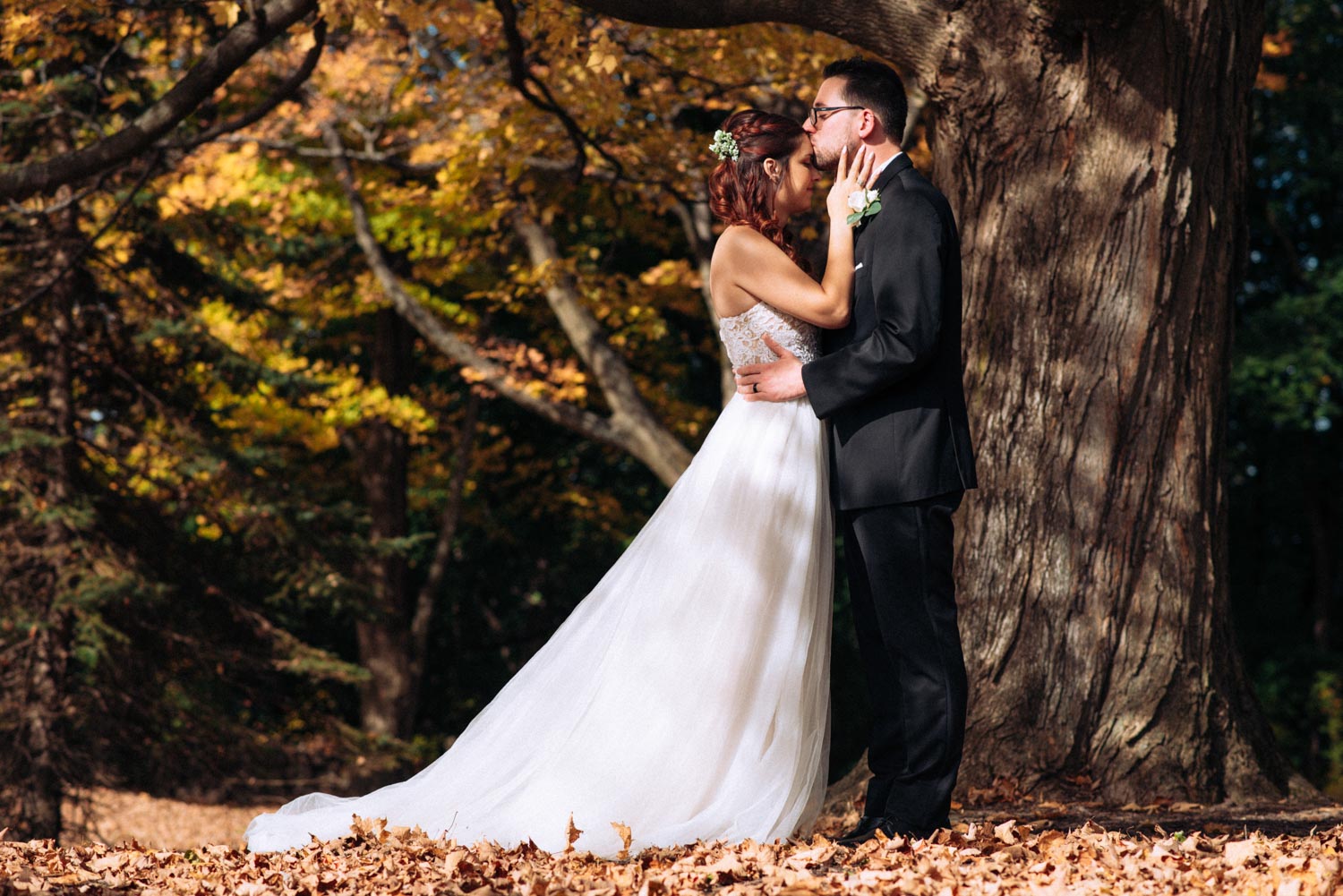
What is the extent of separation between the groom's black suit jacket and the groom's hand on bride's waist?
114 millimetres

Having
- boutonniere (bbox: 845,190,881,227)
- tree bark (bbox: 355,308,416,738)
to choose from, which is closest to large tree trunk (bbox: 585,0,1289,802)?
boutonniere (bbox: 845,190,881,227)

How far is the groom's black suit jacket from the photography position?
12.1ft

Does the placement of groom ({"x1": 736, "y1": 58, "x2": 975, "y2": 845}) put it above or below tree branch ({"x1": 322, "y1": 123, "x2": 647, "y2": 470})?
below

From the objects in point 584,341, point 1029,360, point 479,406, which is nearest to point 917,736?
point 1029,360

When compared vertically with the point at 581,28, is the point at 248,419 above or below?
below

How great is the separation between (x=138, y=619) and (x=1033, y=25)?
393 inches

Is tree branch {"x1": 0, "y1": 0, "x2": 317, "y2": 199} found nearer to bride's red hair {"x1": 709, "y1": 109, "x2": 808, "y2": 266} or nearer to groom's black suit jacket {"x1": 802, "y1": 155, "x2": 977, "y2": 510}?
bride's red hair {"x1": 709, "y1": 109, "x2": 808, "y2": 266}

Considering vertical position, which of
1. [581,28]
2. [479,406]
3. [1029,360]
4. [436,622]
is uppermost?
[581,28]

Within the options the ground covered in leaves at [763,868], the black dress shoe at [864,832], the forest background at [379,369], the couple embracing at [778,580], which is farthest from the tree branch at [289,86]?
the black dress shoe at [864,832]

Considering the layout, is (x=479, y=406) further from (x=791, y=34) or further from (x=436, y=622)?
(x=791, y=34)

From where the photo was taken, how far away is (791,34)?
30.9 feet

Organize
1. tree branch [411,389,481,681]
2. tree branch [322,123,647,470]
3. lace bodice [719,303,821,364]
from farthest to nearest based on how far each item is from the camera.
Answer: tree branch [411,389,481,681]
tree branch [322,123,647,470]
lace bodice [719,303,821,364]

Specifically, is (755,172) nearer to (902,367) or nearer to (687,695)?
(902,367)

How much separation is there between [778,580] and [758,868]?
993 millimetres
